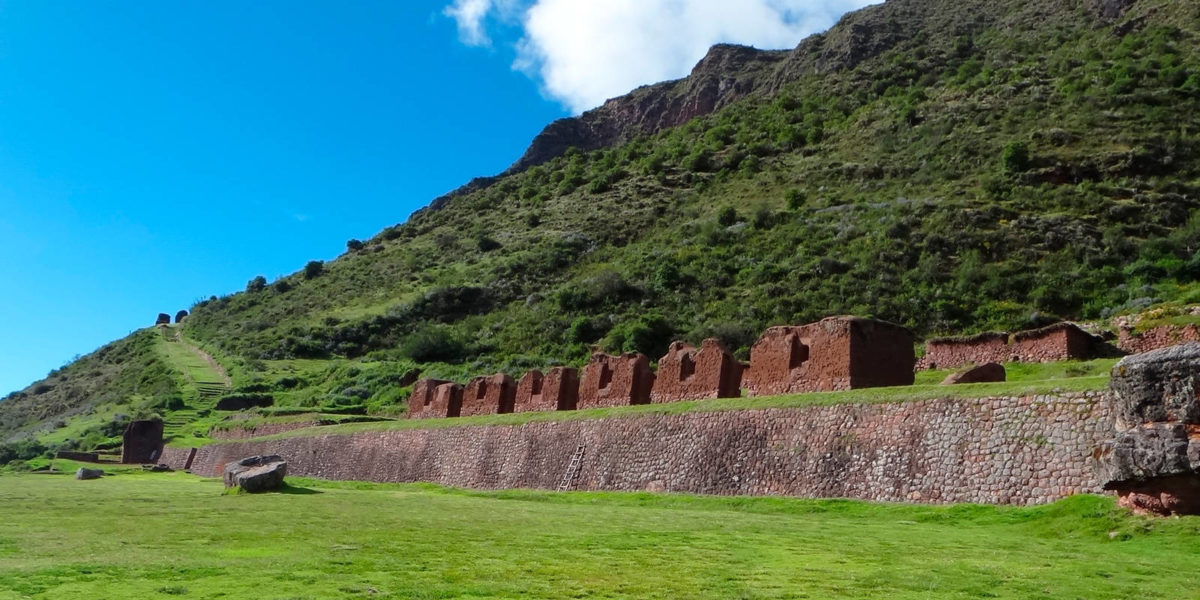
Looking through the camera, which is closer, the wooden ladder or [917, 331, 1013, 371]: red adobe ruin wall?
the wooden ladder

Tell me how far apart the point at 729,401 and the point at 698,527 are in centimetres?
846

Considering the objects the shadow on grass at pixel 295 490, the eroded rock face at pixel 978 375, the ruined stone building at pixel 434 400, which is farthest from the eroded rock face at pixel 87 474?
the eroded rock face at pixel 978 375

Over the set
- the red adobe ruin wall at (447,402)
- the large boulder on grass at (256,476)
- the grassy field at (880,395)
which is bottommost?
the large boulder on grass at (256,476)

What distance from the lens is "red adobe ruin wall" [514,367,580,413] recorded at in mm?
30344

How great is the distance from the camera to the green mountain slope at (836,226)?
49844 millimetres

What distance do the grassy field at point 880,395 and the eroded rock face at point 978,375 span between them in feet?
1.54

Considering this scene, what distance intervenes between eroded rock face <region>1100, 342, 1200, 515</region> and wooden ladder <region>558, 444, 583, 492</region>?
13543mm

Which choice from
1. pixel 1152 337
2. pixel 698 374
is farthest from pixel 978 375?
pixel 1152 337

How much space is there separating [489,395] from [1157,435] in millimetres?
24773

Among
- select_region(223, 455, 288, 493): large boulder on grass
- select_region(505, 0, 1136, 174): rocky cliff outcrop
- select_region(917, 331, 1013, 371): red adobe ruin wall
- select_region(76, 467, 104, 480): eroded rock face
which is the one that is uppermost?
select_region(505, 0, 1136, 174): rocky cliff outcrop

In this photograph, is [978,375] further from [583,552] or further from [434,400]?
[434,400]

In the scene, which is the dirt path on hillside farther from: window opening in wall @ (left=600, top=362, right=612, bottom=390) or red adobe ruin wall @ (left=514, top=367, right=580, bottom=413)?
window opening in wall @ (left=600, top=362, right=612, bottom=390)

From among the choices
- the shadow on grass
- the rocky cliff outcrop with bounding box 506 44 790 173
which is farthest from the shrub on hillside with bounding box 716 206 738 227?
the shadow on grass

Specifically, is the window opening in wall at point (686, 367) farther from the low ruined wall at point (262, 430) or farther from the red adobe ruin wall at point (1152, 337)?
the low ruined wall at point (262, 430)
